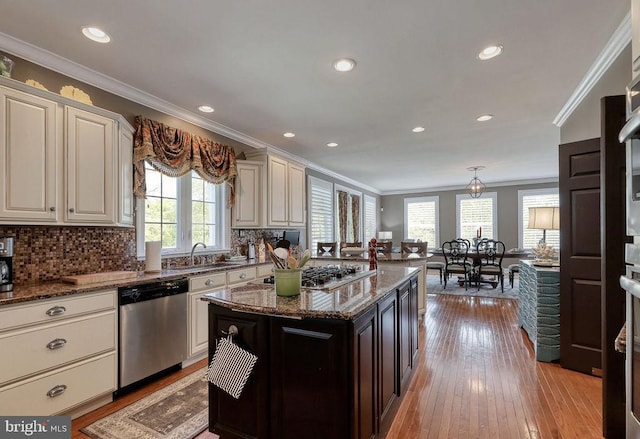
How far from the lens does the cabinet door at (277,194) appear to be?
14.6 feet

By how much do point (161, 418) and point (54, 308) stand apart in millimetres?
1007

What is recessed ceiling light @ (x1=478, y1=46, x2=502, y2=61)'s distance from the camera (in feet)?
7.50

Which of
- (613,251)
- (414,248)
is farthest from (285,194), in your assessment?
(613,251)

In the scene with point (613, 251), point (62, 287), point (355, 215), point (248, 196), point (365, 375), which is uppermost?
point (248, 196)

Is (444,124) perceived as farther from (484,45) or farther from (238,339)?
(238,339)

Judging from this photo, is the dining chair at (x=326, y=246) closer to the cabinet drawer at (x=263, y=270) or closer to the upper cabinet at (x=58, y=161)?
the cabinet drawer at (x=263, y=270)

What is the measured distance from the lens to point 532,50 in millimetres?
2320

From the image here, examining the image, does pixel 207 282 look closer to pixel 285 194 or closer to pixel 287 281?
pixel 287 281

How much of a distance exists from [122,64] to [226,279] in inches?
84.0

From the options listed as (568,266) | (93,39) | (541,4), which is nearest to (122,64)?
(93,39)

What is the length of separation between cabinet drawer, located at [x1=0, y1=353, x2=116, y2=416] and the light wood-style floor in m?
0.18

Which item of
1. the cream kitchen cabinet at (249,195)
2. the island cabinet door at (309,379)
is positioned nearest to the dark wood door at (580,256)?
the island cabinet door at (309,379)

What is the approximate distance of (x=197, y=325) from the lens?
9.95 ft

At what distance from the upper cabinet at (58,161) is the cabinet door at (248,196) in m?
1.55
